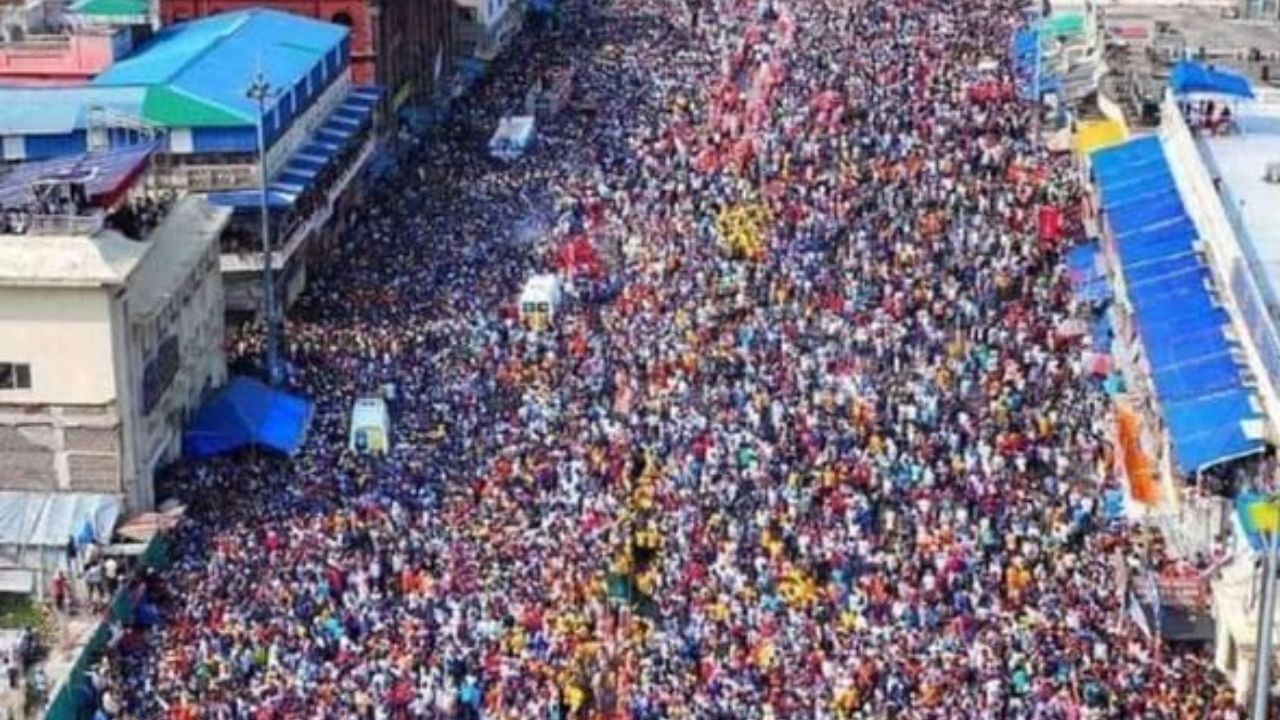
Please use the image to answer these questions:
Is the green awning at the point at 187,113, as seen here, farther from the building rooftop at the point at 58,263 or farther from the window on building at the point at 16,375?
the window on building at the point at 16,375

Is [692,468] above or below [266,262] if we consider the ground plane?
below

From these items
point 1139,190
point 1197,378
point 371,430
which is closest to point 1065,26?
point 1139,190

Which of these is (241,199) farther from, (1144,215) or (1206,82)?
(1206,82)

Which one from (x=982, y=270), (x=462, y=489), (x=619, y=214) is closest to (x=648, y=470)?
(x=462, y=489)

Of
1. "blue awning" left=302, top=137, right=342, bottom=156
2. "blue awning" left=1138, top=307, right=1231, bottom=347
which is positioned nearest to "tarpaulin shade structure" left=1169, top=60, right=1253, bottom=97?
"blue awning" left=1138, top=307, right=1231, bottom=347

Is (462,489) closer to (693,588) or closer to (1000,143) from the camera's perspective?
(693,588)

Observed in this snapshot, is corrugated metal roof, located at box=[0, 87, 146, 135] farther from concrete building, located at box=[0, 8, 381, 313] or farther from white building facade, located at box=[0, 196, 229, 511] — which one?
white building facade, located at box=[0, 196, 229, 511]
